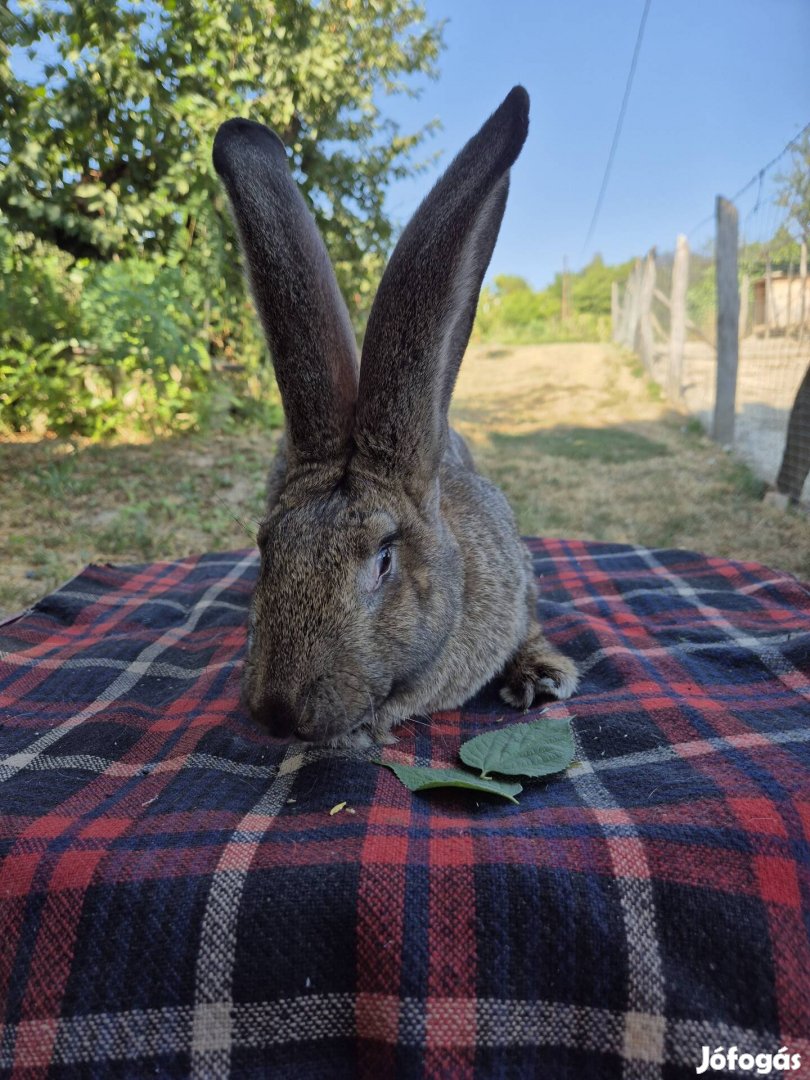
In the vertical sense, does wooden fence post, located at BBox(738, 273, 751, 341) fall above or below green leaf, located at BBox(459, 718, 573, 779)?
above

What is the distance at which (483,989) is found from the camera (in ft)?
3.76

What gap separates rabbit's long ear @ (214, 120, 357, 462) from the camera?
1.84 m

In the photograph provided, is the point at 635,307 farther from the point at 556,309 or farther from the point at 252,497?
the point at 252,497

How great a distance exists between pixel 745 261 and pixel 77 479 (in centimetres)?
535

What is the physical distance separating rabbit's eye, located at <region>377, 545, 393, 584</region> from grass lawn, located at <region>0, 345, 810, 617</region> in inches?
61.5

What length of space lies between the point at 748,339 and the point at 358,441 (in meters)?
5.24

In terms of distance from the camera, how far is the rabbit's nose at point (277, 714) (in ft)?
4.74

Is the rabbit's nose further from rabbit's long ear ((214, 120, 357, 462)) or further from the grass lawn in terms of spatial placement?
the grass lawn

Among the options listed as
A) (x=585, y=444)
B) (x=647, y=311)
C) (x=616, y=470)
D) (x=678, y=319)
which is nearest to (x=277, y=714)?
(x=616, y=470)

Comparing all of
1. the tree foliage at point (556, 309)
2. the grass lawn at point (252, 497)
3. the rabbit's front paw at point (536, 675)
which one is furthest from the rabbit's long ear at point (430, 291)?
the tree foliage at point (556, 309)

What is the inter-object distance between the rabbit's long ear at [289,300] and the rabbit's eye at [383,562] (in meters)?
0.32

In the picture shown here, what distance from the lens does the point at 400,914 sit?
1.19m

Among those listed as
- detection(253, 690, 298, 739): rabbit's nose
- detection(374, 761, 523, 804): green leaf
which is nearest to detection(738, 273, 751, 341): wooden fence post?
detection(374, 761, 523, 804): green leaf

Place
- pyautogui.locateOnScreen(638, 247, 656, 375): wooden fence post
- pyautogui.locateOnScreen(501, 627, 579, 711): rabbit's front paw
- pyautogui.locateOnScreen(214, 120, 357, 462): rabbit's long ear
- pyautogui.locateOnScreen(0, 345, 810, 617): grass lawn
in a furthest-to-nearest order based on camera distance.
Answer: pyautogui.locateOnScreen(638, 247, 656, 375): wooden fence post
pyautogui.locateOnScreen(0, 345, 810, 617): grass lawn
pyautogui.locateOnScreen(501, 627, 579, 711): rabbit's front paw
pyautogui.locateOnScreen(214, 120, 357, 462): rabbit's long ear
